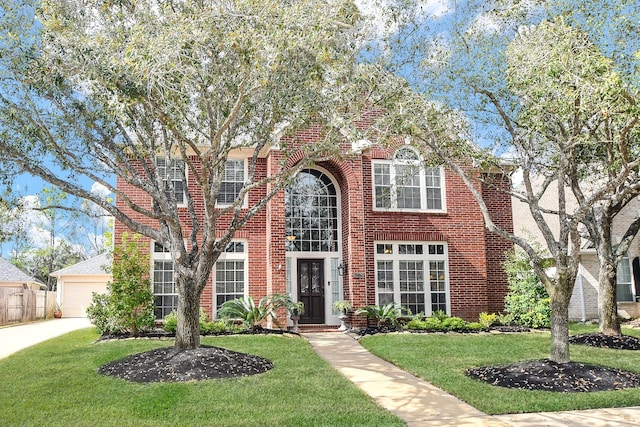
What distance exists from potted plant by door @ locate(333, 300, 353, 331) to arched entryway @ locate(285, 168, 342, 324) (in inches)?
29.7

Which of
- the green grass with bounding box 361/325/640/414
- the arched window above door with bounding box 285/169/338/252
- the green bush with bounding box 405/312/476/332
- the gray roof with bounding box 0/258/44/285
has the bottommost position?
the green grass with bounding box 361/325/640/414

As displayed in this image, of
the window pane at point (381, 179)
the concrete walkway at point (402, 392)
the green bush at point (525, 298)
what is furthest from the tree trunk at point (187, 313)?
the green bush at point (525, 298)

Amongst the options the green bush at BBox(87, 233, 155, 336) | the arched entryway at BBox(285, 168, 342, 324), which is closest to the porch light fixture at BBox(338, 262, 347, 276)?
the arched entryway at BBox(285, 168, 342, 324)

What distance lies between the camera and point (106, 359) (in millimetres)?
10367

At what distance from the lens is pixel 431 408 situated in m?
7.05

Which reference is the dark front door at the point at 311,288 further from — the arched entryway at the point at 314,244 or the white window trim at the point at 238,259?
the white window trim at the point at 238,259

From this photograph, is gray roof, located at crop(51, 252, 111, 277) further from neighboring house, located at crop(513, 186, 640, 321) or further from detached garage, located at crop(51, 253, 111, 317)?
neighboring house, located at crop(513, 186, 640, 321)

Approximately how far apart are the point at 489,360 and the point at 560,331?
171 centimetres

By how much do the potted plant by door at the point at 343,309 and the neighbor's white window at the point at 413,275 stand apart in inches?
53.1

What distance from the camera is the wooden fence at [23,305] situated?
2458 cm

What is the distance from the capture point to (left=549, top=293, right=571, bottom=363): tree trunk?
8.88m

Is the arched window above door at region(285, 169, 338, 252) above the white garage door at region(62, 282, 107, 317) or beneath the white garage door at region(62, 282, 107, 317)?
above

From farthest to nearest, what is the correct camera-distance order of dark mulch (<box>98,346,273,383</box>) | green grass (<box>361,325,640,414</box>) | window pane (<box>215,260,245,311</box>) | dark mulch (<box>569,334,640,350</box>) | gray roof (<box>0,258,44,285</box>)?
gray roof (<box>0,258,44,285</box>) < window pane (<box>215,260,245,311</box>) < dark mulch (<box>569,334,640,350</box>) < dark mulch (<box>98,346,273,383</box>) < green grass (<box>361,325,640,414</box>)

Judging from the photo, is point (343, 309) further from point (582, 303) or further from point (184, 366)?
point (582, 303)
